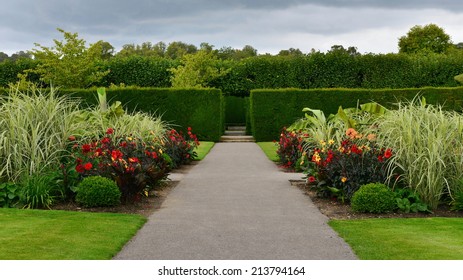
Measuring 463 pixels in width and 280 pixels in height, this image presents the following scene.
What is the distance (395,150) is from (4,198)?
5.90 m

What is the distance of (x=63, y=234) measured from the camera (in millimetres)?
6180

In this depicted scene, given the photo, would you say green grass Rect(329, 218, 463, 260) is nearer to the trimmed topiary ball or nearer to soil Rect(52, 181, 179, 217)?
the trimmed topiary ball

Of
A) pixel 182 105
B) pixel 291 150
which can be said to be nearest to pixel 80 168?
pixel 291 150

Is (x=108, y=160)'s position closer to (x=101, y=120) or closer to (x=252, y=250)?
(x=101, y=120)

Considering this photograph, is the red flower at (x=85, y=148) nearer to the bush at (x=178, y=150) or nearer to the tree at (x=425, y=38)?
the bush at (x=178, y=150)

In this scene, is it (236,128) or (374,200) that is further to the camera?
(236,128)

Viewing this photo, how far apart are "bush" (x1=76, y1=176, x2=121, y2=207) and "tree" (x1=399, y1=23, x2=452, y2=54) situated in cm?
5370

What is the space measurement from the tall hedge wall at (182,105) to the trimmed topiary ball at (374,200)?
666 inches

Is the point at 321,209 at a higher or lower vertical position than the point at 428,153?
lower

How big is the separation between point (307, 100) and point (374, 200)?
56.4ft

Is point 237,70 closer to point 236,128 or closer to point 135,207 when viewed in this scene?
point 236,128

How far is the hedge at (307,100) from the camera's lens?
24188mm

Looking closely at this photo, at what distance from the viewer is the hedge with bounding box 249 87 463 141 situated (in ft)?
79.4

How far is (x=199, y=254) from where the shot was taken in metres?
5.47
